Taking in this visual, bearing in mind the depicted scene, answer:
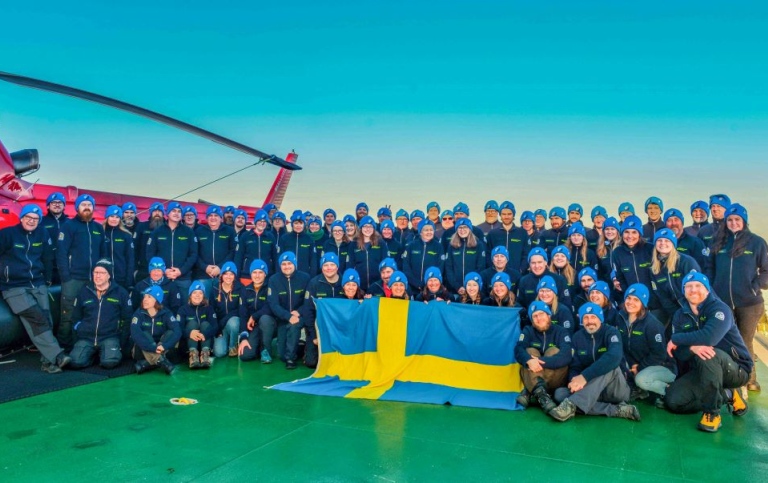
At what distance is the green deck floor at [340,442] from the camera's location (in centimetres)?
383

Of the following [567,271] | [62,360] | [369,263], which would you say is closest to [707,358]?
[567,271]

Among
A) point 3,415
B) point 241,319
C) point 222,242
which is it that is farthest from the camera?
point 222,242

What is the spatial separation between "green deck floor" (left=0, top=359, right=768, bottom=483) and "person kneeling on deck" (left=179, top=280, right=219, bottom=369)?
1.65 m

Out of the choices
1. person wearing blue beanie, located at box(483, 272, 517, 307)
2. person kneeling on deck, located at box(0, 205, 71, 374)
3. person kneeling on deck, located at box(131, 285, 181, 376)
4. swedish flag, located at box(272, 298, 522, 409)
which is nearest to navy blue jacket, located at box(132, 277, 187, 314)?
person kneeling on deck, located at box(131, 285, 181, 376)

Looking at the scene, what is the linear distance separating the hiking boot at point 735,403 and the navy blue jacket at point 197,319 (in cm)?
651

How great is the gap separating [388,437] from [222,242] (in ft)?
19.3

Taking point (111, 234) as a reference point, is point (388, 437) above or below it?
below

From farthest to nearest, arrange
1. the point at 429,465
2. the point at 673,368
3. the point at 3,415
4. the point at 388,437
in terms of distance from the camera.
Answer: the point at 673,368, the point at 3,415, the point at 388,437, the point at 429,465

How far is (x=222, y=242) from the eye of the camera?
9438mm

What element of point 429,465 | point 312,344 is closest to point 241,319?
point 312,344

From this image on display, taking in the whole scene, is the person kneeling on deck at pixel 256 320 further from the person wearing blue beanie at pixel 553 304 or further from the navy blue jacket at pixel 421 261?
the person wearing blue beanie at pixel 553 304

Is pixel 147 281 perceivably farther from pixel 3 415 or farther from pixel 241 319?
pixel 3 415

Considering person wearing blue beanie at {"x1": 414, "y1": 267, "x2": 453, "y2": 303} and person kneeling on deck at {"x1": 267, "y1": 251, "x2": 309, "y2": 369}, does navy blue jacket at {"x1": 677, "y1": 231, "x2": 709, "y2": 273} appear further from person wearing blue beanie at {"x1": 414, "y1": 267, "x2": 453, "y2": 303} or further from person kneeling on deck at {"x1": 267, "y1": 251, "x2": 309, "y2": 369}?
person kneeling on deck at {"x1": 267, "y1": 251, "x2": 309, "y2": 369}

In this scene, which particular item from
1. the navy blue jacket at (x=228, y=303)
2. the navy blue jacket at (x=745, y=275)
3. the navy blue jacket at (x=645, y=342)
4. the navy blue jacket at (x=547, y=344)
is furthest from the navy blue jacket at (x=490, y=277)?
the navy blue jacket at (x=228, y=303)
